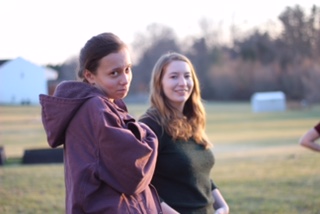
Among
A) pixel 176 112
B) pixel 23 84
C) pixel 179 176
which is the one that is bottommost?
pixel 23 84

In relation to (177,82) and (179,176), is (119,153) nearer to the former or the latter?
(179,176)

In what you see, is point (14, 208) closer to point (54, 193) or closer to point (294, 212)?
point (54, 193)

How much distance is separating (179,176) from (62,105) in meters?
1.15

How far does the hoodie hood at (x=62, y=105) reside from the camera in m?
2.14

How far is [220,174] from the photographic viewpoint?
12.0 m

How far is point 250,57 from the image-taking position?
3302 inches

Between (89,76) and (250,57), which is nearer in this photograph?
(89,76)

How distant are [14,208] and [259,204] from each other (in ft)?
11.3

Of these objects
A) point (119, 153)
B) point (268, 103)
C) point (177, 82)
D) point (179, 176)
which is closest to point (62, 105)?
point (119, 153)

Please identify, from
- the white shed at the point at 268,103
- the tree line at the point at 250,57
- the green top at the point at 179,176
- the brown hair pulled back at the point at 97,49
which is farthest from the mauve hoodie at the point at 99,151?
the tree line at the point at 250,57

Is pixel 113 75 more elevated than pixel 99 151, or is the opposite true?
pixel 113 75

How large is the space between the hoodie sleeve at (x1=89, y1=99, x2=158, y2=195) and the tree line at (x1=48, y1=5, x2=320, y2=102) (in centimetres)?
6850

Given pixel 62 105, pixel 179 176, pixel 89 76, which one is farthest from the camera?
pixel 179 176

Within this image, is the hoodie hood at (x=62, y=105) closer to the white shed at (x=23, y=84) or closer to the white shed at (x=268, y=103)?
the white shed at (x=23, y=84)
